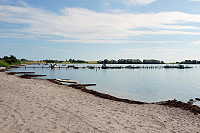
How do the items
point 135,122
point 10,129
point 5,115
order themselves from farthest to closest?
point 135,122 < point 5,115 < point 10,129

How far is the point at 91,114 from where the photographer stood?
12117mm

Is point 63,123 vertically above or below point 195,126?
above

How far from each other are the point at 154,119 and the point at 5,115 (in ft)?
32.4

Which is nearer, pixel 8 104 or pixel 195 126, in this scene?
pixel 195 126

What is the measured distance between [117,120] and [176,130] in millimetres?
3581

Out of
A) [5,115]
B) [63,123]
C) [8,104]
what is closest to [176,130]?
[63,123]

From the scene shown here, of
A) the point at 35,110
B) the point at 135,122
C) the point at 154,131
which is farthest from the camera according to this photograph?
the point at 35,110

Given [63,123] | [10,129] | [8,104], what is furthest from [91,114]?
[8,104]

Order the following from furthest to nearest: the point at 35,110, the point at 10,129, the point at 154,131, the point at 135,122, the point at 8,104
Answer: the point at 8,104 → the point at 35,110 → the point at 135,122 → the point at 154,131 → the point at 10,129

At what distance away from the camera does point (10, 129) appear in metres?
8.33

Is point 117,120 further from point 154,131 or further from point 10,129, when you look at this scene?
point 10,129

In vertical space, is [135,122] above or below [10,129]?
below

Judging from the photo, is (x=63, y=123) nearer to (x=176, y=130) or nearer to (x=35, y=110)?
(x=35, y=110)

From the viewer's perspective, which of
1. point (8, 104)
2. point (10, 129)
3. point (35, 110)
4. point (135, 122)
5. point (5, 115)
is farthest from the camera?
point (8, 104)
